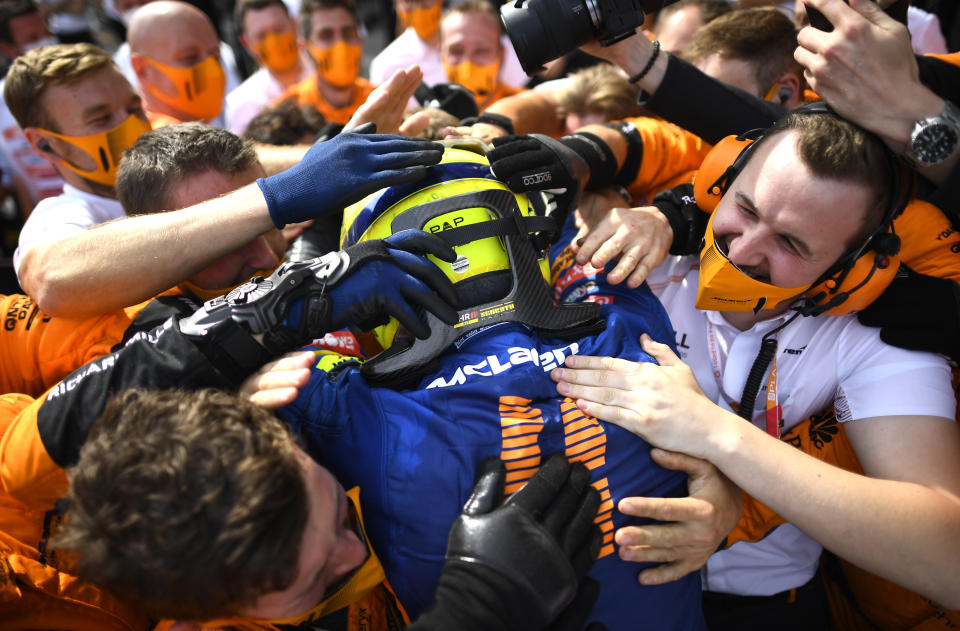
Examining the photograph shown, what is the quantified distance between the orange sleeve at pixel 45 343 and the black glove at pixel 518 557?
135cm

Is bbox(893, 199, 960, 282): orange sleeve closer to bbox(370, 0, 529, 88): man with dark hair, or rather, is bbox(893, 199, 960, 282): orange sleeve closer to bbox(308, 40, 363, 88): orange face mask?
bbox(370, 0, 529, 88): man with dark hair

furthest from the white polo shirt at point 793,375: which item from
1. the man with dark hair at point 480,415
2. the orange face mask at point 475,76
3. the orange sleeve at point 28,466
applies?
the orange face mask at point 475,76

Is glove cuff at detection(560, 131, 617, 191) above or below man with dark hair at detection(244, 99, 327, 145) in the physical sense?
below

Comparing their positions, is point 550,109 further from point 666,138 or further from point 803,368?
point 803,368

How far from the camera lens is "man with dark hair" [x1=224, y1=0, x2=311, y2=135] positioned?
5441 millimetres

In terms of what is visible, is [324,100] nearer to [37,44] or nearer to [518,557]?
[37,44]

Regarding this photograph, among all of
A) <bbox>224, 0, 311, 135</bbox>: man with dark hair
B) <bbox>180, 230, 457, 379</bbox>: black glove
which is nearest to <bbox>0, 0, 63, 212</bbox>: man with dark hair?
<bbox>224, 0, 311, 135</bbox>: man with dark hair

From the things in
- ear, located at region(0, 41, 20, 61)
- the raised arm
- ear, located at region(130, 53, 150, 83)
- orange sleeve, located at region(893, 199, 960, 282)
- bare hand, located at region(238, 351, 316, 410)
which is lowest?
the raised arm

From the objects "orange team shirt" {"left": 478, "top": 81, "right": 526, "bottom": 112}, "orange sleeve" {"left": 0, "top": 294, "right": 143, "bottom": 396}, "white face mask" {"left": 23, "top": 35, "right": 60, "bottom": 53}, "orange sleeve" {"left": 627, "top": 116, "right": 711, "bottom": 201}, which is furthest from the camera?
"white face mask" {"left": 23, "top": 35, "right": 60, "bottom": 53}

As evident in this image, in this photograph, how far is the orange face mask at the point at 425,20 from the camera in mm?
5723

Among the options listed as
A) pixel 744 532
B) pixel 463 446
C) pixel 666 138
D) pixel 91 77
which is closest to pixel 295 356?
pixel 463 446

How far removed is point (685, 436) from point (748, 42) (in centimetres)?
211

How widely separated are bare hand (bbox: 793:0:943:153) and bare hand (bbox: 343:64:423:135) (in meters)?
1.38

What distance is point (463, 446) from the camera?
4.97 feet
